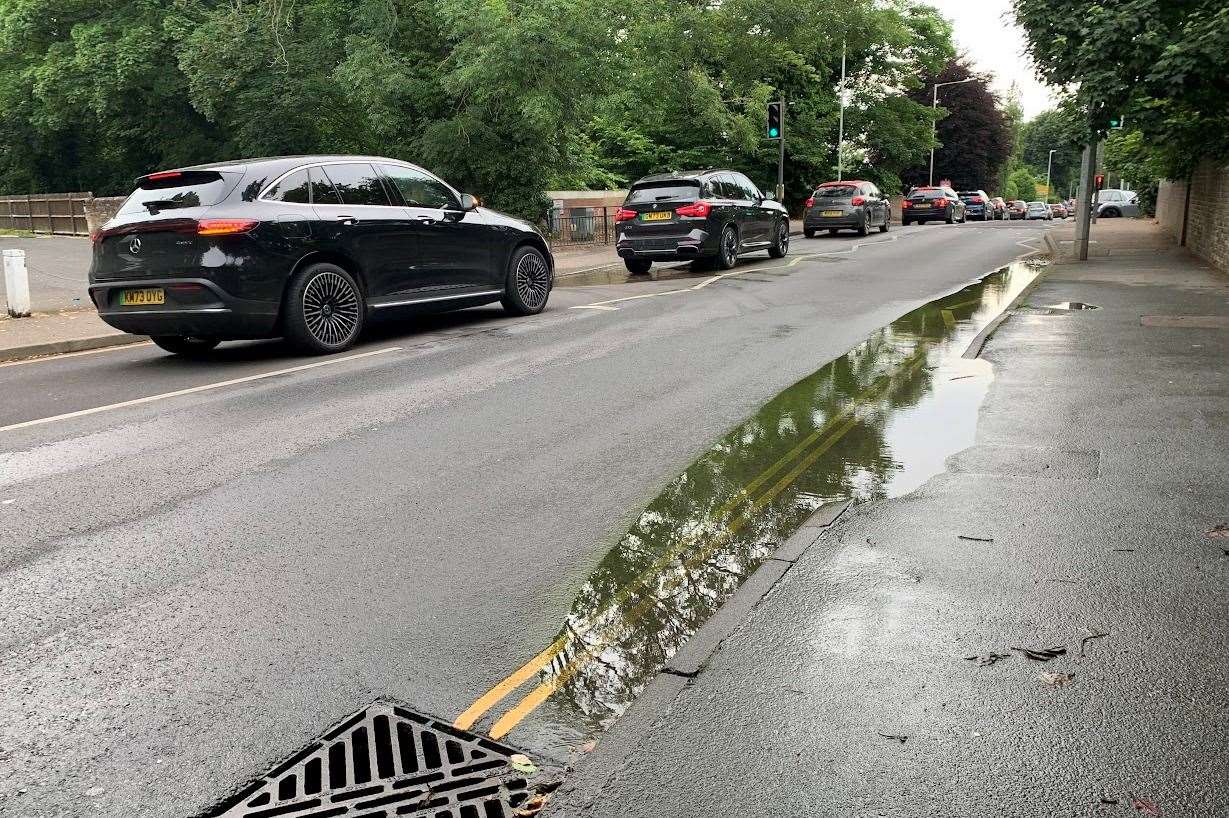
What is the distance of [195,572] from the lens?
442 cm

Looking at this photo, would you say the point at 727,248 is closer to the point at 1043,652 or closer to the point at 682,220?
the point at 682,220

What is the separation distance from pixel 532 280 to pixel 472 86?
12166 mm

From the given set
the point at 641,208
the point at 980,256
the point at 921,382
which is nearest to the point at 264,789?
the point at 921,382

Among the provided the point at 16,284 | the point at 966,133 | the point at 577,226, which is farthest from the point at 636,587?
the point at 966,133

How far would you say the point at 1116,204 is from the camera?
47656 mm

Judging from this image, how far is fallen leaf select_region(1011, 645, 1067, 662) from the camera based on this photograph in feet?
11.5

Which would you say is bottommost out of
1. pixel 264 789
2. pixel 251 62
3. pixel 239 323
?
pixel 264 789

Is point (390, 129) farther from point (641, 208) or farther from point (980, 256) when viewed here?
point (980, 256)

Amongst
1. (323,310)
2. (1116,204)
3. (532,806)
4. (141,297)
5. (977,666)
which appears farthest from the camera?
(1116,204)

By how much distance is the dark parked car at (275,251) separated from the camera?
920 centimetres

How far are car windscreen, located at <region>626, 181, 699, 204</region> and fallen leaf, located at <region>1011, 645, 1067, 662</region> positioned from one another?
1601 cm

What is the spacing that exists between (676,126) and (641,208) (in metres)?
21.6

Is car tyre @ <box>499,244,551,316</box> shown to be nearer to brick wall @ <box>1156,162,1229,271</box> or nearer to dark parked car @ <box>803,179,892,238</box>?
brick wall @ <box>1156,162,1229,271</box>

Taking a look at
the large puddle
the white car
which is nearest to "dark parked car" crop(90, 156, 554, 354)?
the large puddle
